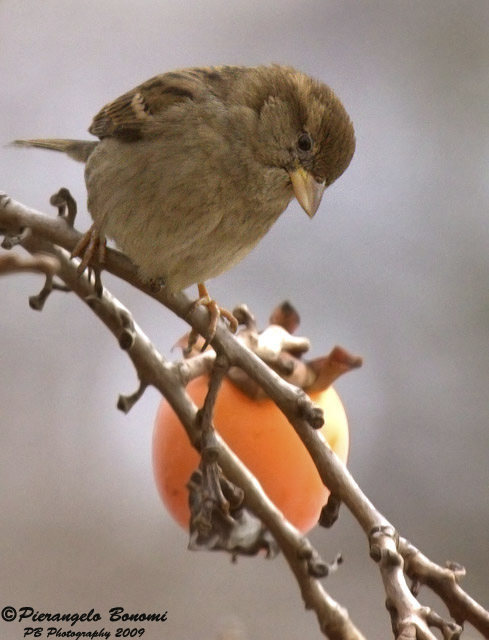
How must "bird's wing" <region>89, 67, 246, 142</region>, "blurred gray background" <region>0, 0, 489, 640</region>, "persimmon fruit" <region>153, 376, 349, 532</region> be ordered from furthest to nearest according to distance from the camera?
"blurred gray background" <region>0, 0, 489, 640</region>, "bird's wing" <region>89, 67, 246, 142</region>, "persimmon fruit" <region>153, 376, 349, 532</region>

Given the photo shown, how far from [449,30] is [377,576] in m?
3.33

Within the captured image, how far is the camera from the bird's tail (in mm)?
2699

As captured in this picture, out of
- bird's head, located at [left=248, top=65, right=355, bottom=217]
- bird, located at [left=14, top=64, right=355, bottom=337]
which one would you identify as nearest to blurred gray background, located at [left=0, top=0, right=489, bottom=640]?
bird, located at [left=14, top=64, right=355, bottom=337]

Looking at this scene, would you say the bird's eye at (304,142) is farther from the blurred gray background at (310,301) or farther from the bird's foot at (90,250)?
the blurred gray background at (310,301)

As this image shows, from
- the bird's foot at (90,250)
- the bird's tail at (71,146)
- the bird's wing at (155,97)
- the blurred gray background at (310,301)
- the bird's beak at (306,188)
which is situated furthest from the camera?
the blurred gray background at (310,301)

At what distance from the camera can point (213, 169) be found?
7.29 ft

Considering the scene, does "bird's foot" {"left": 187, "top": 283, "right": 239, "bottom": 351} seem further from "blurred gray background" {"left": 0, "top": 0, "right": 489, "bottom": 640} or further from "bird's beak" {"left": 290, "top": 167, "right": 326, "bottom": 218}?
"blurred gray background" {"left": 0, "top": 0, "right": 489, "bottom": 640}

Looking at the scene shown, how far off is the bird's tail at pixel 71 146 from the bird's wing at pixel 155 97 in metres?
0.19

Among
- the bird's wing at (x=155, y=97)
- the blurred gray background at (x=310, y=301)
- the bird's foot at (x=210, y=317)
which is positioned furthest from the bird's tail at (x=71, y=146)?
the blurred gray background at (x=310, y=301)

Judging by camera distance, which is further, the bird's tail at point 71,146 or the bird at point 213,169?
the bird's tail at point 71,146

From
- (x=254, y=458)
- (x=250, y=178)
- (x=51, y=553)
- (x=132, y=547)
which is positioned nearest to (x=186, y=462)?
(x=254, y=458)

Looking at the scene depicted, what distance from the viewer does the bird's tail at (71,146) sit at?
2.70 m

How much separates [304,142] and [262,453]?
75cm

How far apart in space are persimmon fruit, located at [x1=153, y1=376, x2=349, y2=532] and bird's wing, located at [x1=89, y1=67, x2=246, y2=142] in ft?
2.52
